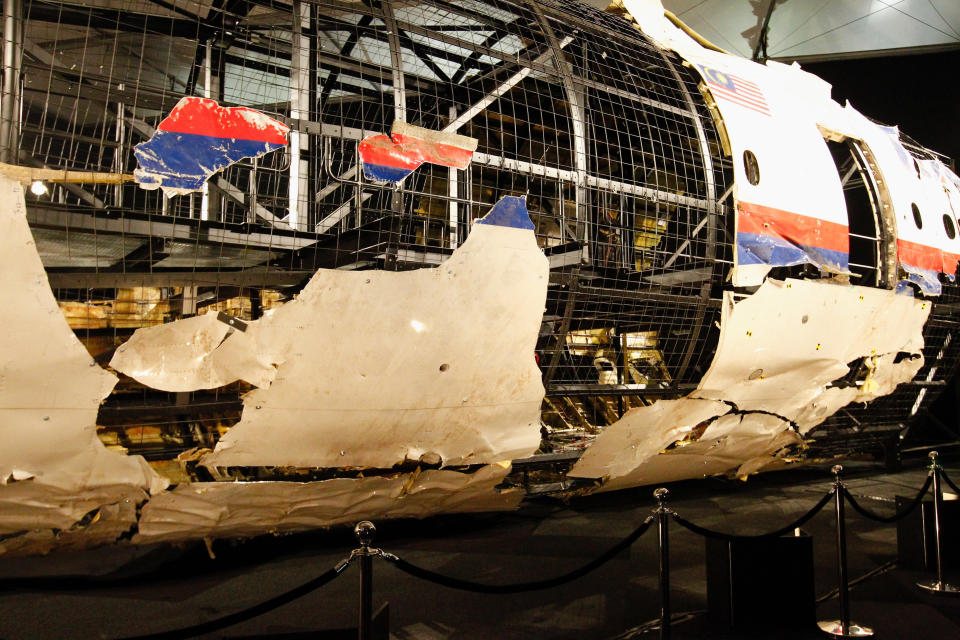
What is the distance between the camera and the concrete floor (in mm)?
3059

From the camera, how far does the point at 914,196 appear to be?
519 centimetres

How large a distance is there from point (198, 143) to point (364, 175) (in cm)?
65

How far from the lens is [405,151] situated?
287 centimetres

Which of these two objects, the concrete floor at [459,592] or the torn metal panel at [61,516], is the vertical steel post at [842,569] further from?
the torn metal panel at [61,516]

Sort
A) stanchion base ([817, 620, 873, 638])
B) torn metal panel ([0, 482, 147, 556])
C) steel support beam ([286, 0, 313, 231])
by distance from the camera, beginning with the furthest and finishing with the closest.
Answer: stanchion base ([817, 620, 873, 638]) < steel support beam ([286, 0, 313, 231]) < torn metal panel ([0, 482, 147, 556])

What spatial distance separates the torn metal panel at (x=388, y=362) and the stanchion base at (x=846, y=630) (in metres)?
1.68

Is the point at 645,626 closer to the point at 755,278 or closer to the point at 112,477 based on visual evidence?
the point at 755,278

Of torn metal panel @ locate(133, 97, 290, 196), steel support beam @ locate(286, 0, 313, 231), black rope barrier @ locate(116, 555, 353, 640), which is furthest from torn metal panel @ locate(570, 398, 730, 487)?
torn metal panel @ locate(133, 97, 290, 196)

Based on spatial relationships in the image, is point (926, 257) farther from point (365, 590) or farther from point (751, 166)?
point (365, 590)

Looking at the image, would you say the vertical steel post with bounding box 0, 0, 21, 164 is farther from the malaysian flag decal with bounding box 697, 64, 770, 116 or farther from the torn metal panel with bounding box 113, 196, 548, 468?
the malaysian flag decal with bounding box 697, 64, 770, 116

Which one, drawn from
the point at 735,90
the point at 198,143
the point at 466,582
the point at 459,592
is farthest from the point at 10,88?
the point at 735,90

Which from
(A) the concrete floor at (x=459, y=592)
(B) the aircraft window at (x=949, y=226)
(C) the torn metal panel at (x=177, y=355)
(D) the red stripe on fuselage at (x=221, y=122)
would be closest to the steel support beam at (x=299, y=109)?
(D) the red stripe on fuselage at (x=221, y=122)

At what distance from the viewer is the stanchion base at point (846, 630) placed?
125 inches

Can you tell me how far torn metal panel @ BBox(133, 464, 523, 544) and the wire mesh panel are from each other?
0.27 m
